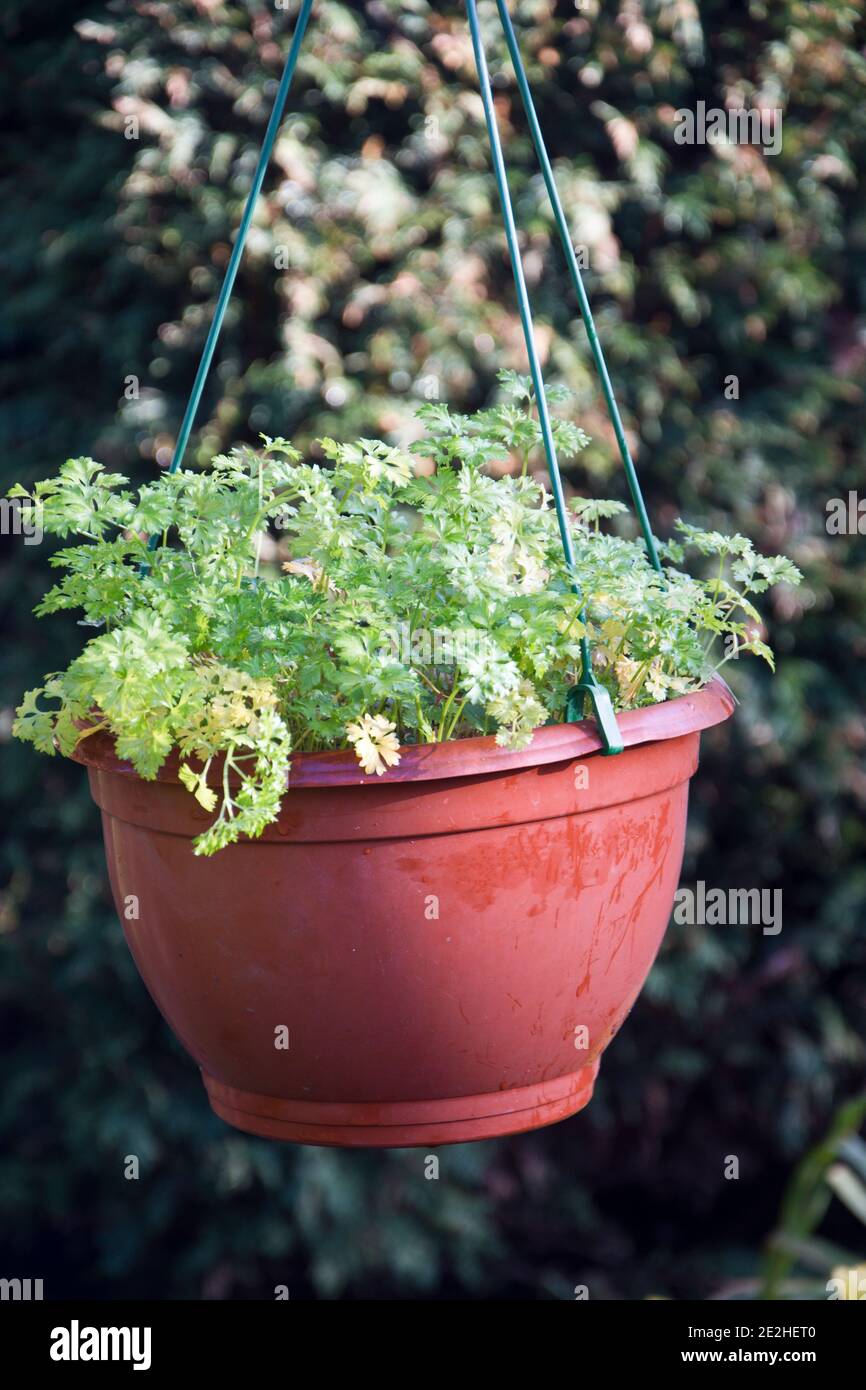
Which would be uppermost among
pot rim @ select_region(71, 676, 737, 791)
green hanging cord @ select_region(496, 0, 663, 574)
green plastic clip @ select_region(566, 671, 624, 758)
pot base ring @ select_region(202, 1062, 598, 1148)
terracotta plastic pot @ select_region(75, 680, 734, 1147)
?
green hanging cord @ select_region(496, 0, 663, 574)

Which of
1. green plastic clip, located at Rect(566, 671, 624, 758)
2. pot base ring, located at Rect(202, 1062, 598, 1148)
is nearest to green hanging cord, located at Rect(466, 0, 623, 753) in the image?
green plastic clip, located at Rect(566, 671, 624, 758)

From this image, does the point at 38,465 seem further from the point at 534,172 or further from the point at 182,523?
the point at 182,523

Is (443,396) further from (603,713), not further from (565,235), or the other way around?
(603,713)

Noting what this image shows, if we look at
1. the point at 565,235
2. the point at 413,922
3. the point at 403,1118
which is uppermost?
the point at 565,235

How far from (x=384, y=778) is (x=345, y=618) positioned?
5.7 inches

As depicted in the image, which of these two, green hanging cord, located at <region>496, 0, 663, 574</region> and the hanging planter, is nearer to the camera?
the hanging planter

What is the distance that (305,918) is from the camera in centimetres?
102

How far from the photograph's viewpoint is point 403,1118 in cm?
107

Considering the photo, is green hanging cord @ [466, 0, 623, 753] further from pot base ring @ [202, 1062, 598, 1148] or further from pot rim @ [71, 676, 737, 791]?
pot base ring @ [202, 1062, 598, 1148]

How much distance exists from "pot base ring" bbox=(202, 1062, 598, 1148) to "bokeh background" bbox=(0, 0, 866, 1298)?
122 centimetres

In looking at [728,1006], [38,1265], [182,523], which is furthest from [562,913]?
[38,1265]

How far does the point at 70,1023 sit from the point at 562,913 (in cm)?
159

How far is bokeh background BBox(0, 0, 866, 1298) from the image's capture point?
84.7 inches

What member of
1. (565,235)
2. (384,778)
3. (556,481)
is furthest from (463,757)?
(565,235)
